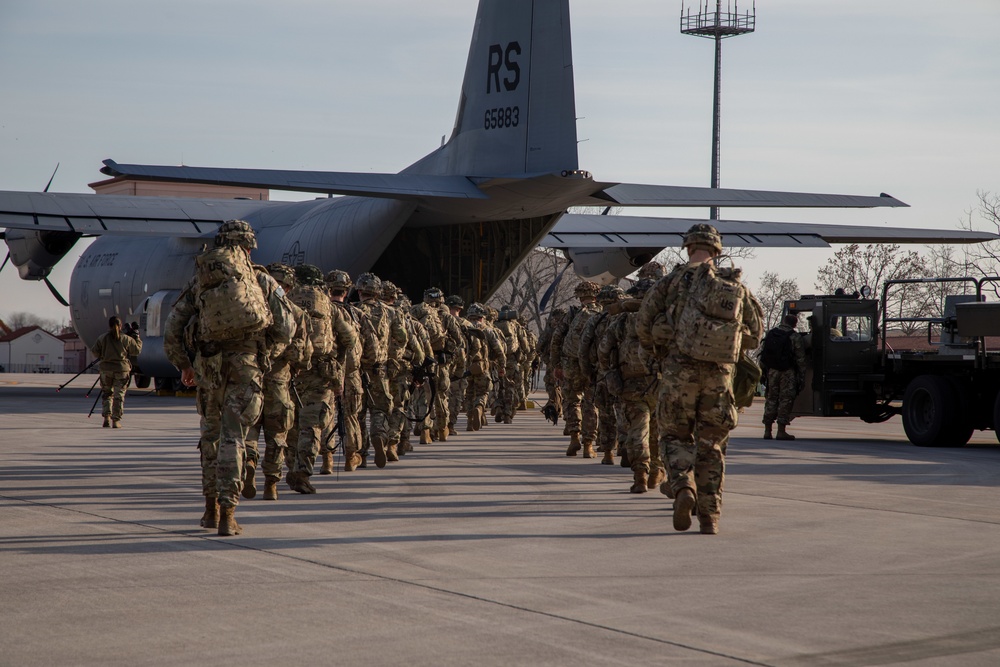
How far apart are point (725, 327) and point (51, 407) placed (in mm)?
17698

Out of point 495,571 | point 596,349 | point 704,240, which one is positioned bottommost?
point 495,571

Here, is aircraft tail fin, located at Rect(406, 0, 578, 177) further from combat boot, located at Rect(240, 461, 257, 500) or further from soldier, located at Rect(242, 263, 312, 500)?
combat boot, located at Rect(240, 461, 257, 500)

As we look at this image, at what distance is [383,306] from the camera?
11266 millimetres

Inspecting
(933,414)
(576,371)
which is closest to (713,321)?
(576,371)

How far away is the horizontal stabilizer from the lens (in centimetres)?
1728

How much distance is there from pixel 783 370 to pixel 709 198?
2.95m

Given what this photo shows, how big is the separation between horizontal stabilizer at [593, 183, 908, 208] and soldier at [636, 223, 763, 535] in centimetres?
969

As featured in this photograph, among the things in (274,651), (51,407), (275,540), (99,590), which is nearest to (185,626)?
(274,651)

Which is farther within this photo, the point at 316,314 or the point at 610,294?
the point at 610,294

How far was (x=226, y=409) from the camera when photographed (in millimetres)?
7297

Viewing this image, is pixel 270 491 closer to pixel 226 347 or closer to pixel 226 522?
pixel 226 522

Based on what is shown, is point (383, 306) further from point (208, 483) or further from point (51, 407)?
point (51, 407)

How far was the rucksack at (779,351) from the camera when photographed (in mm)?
16203

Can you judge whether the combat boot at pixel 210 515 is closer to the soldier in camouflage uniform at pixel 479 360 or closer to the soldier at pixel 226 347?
the soldier at pixel 226 347
